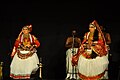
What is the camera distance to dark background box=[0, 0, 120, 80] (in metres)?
6.86

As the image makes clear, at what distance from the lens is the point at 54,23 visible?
22.8ft

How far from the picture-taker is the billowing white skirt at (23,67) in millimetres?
6199

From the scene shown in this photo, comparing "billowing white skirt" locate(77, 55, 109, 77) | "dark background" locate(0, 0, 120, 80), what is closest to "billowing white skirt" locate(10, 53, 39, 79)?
"dark background" locate(0, 0, 120, 80)

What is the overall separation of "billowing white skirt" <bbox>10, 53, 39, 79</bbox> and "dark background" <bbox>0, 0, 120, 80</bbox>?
683mm

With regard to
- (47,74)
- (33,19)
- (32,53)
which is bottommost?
(47,74)

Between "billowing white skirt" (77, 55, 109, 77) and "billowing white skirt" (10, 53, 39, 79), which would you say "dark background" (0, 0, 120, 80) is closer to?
"billowing white skirt" (10, 53, 39, 79)

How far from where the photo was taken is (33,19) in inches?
Result: 273

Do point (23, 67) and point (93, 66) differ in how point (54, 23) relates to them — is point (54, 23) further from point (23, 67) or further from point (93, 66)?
point (93, 66)

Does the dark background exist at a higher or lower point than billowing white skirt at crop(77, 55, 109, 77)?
higher

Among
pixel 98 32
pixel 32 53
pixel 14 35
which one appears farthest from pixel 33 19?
pixel 98 32

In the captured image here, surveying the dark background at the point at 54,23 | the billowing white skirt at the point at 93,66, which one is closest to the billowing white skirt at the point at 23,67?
the dark background at the point at 54,23

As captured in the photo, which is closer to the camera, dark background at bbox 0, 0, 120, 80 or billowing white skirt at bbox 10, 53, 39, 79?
billowing white skirt at bbox 10, 53, 39, 79

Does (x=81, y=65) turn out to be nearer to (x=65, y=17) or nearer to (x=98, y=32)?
(x=98, y=32)

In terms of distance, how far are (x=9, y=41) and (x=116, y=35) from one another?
6.51ft
